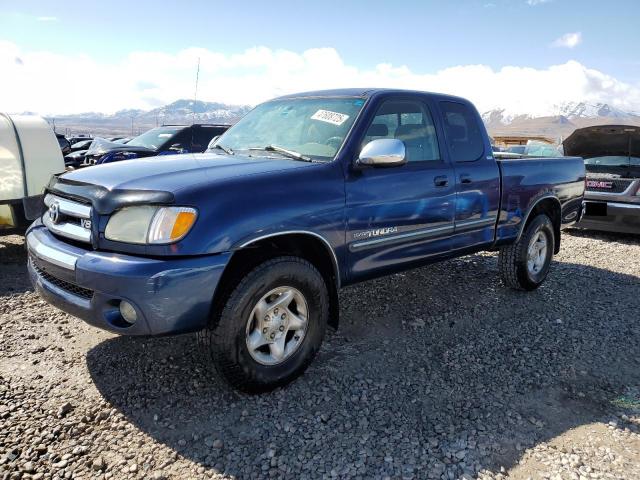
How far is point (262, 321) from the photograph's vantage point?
114 inches

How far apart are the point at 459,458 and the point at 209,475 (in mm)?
1258

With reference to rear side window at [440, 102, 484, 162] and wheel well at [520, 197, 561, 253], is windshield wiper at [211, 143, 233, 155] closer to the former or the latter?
rear side window at [440, 102, 484, 162]

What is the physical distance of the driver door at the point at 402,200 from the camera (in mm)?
3301

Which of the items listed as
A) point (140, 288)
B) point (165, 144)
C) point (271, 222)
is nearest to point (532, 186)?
point (271, 222)

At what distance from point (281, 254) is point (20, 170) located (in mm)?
4103

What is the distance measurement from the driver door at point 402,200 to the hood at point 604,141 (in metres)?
5.42

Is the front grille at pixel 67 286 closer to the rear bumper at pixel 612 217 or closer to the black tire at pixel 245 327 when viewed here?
the black tire at pixel 245 327

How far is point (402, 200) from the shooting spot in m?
3.54

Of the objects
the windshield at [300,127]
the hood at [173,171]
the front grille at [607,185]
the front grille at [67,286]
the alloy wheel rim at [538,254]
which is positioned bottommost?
the alloy wheel rim at [538,254]

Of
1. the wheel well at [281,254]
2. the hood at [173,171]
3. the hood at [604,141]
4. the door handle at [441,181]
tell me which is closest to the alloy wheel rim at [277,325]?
the wheel well at [281,254]

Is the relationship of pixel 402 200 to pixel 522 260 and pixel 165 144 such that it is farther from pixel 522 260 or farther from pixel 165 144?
pixel 165 144

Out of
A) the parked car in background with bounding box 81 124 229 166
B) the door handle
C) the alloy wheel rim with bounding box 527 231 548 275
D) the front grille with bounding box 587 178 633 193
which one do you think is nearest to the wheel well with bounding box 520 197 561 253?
the alloy wheel rim with bounding box 527 231 548 275

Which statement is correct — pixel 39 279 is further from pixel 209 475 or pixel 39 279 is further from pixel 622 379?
pixel 622 379

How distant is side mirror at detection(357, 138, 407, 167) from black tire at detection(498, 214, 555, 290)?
2.17 meters
